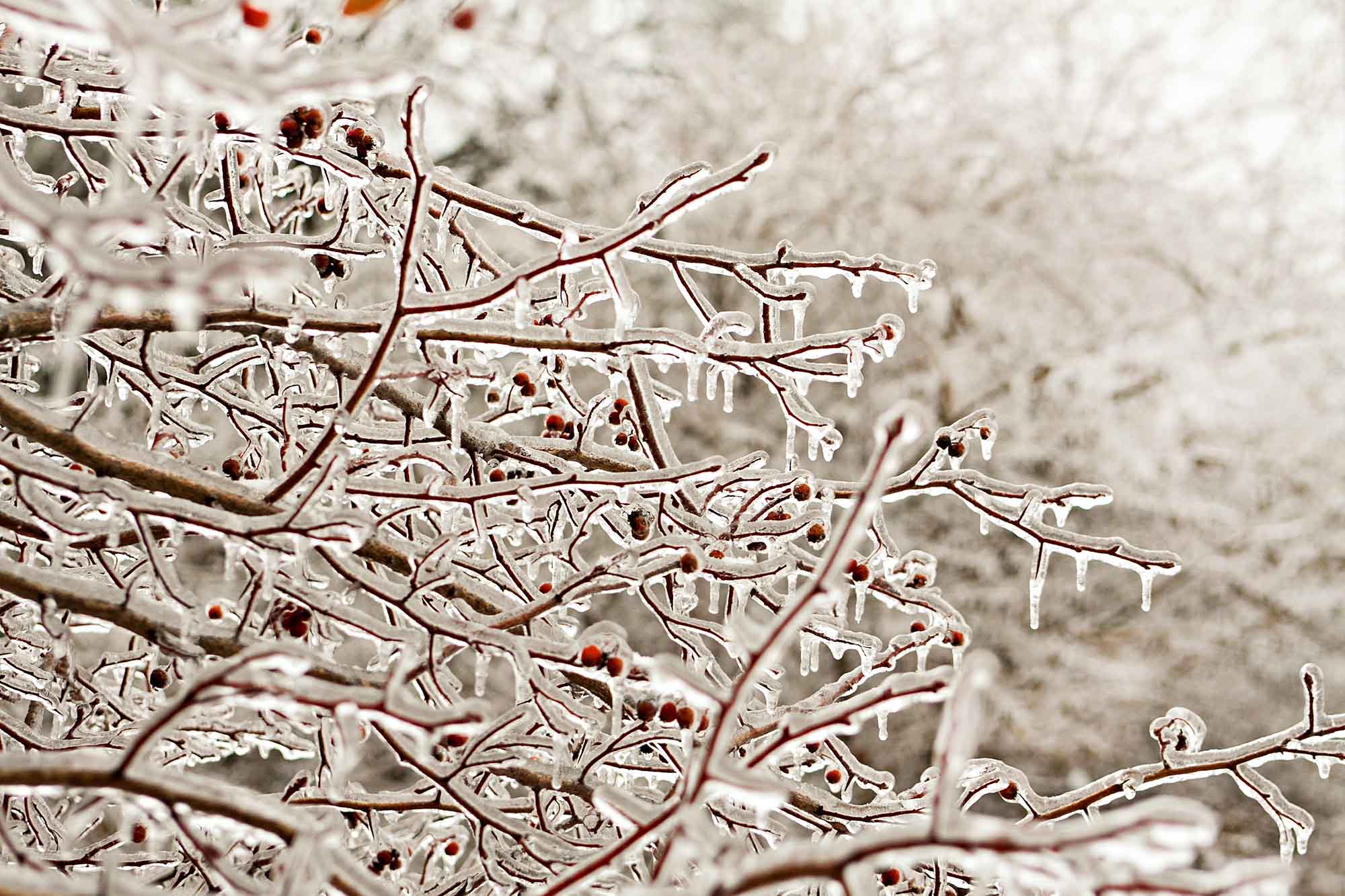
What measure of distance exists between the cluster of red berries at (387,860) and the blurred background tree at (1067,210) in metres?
6.18

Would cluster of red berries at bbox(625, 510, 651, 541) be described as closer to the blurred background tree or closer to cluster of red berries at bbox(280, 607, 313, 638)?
cluster of red berries at bbox(280, 607, 313, 638)

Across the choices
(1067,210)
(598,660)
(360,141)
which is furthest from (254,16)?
(1067,210)

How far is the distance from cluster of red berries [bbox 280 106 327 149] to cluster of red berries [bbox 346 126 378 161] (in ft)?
0.67

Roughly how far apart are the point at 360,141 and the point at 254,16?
4.09 ft

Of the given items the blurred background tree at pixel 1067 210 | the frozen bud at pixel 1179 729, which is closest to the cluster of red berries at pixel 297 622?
the frozen bud at pixel 1179 729

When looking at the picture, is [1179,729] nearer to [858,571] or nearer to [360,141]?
[858,571]

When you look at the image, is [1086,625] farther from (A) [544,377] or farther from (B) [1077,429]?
(A) [544,377]

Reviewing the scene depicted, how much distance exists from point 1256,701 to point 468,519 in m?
7.43

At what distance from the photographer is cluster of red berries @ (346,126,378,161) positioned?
220 centimetres

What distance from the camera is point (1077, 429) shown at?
864 cm

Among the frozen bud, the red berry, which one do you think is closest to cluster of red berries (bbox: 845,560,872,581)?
the frozen bud

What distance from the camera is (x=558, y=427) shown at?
257 centimetres

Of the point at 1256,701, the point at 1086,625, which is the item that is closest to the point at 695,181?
the point at 1086,625

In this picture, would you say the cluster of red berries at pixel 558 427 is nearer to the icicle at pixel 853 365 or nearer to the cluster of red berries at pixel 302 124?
the icicle at pixel 853 365
